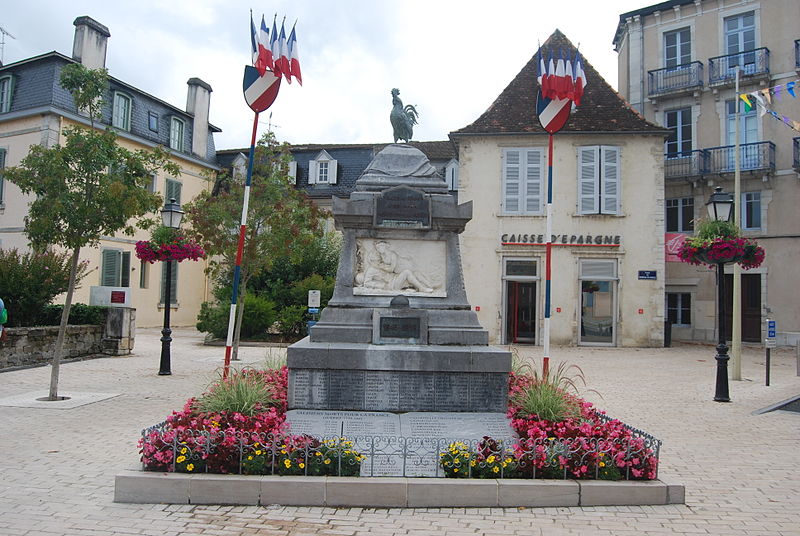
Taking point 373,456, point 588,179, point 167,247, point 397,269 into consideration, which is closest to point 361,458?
point 373,456

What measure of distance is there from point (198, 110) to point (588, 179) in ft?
60.0

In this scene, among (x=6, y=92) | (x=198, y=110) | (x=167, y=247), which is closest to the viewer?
(x=167, y=247)

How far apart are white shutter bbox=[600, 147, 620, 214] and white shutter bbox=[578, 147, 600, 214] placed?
0.68 feet

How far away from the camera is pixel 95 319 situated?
16.4 meters

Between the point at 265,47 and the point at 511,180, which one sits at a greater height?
the point at 511,180

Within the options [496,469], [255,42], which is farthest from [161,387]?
[496,469]

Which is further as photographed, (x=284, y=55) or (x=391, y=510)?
(x=284, y=55)

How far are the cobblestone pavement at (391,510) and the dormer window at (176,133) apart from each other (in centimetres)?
1712

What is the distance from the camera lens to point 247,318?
839 inches

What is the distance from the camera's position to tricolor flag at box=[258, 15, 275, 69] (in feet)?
28.5

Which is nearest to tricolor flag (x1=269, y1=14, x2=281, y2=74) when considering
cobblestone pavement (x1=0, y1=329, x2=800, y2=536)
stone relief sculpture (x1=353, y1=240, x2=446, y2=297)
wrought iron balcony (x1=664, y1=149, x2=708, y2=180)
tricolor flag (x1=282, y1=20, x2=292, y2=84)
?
tricolor flag (x1=282, y1=20, x2=292, y2=84)

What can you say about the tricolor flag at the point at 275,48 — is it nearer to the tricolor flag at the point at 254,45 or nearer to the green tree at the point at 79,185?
the tricolor flag at the point at 254,45

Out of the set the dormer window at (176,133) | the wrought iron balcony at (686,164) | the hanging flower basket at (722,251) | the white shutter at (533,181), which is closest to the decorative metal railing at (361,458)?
the hanging flower basket at (722,251)

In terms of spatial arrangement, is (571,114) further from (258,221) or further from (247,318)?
(247,318)
